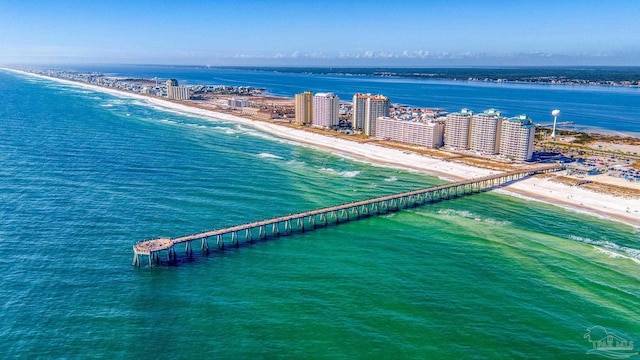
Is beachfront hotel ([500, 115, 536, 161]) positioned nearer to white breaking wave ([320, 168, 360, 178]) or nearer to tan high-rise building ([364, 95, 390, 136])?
white breaking wave ([320, 168, 360, 178])

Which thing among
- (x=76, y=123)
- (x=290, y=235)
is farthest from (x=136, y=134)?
(x=290, y=235)

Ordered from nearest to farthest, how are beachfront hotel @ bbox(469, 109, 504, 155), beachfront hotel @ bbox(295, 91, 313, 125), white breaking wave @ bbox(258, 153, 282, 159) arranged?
white breaking wave @ bbox(258, 153, 282, 159) < beachfront hotel @ bbox(469, 109, 504, 155) < beachfront hotel @ bbox(295, 91, 313, 125)

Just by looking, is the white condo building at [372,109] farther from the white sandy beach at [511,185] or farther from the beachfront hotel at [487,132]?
the beachfront hotel at [487,132]

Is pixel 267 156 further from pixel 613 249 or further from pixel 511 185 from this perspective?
pixel 613 249

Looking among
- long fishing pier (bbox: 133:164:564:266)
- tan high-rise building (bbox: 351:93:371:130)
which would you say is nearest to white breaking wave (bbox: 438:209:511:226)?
long fishing pier (bbox: 133:164:564:266)

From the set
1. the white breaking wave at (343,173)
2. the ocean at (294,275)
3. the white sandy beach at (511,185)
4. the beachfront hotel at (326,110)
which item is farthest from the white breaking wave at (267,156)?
the beachfront hotel at (326,110)

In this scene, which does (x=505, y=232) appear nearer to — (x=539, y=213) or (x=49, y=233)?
(x=539, y=213)
